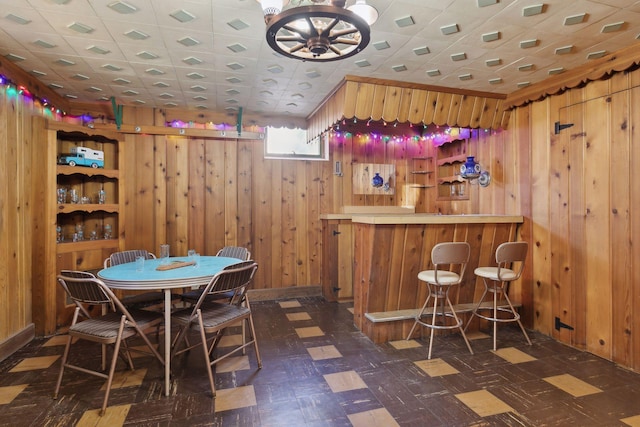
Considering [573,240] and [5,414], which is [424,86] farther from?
[5,414]

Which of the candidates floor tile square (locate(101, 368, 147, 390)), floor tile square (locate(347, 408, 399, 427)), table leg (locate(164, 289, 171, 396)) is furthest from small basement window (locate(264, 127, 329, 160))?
floor tile square (locate(347, 408, 399, 427))

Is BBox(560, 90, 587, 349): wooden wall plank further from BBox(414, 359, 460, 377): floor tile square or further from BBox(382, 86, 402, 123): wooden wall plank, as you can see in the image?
BBox(382, 86, 402, 123): wooden wall plank

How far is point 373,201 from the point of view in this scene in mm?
5258

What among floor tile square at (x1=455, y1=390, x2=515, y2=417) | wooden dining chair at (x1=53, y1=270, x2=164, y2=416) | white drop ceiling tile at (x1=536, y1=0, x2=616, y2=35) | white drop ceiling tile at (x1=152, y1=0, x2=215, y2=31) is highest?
white drop ceiling tile at (x1=152, y1=0, x2=215, y2=31)

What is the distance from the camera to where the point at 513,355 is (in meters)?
2.96

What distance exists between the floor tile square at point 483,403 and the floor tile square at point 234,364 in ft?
5.23

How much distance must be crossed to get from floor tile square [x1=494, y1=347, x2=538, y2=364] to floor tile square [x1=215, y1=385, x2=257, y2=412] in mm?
2098

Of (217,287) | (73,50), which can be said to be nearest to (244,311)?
(217,287)

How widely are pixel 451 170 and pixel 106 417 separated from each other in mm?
4568

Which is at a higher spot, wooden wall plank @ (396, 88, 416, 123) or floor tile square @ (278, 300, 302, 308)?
wooden wall plank @ (396, 88, 416, 123)

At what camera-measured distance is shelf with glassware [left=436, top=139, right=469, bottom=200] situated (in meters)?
4.49

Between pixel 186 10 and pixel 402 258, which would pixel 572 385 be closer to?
pixel 402 258

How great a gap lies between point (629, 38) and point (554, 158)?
1088 millimetres

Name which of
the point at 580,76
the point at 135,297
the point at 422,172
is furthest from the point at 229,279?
the point at 422,172
